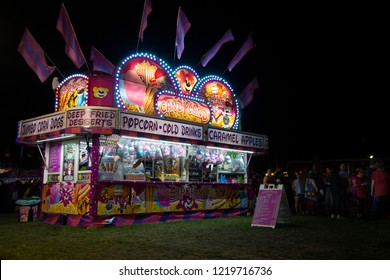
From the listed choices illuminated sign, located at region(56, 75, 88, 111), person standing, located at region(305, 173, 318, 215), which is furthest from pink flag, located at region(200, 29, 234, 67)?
person standing, located at region(305, 173, 318, 215)

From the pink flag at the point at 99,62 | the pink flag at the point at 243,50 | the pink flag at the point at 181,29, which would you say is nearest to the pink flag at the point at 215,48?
the pink flag at the point at 243,50

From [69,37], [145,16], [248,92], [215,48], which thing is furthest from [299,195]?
[69,37]

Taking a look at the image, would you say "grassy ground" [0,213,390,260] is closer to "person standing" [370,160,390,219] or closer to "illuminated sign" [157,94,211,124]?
"person standing" [370,160,390,219]

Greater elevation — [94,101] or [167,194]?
[94,101]

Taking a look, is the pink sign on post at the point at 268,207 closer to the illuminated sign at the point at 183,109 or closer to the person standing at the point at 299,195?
the illuminated sign at the point at 183,109

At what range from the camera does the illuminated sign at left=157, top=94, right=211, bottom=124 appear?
1290 centimetres

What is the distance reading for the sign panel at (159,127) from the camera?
35.4 feet

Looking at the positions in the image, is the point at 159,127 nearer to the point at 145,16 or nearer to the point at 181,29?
the point at 145,16

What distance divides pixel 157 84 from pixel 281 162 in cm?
3577

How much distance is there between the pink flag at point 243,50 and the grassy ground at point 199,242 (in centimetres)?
893

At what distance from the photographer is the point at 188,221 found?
12.2m

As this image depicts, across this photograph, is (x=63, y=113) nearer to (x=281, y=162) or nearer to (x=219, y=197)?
(x=219, y=197)

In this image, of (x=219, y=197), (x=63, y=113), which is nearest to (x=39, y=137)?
(x=63, y=113)

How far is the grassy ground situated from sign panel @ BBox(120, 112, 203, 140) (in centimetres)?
291
